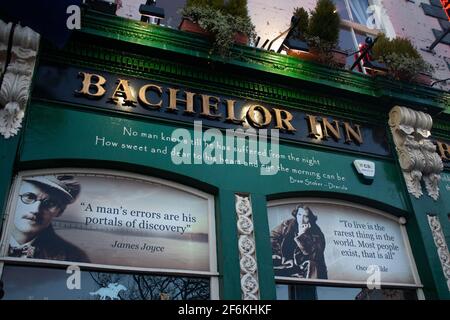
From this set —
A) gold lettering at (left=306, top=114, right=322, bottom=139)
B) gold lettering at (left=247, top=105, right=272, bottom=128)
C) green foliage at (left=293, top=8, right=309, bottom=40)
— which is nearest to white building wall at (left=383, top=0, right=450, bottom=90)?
green foliage at (left=293, top=8, right=309, bottom=40)

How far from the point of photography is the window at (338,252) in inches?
226

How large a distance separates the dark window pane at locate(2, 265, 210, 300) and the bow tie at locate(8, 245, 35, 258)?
123mm

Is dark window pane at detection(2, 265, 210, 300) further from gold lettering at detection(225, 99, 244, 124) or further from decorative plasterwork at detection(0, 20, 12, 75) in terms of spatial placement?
decorative plasterwork at detection(0, 20, 12, 75)

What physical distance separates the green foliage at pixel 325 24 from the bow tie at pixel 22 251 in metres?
5.44

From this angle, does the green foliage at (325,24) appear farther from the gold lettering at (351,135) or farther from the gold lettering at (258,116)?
the gold lettering at (258,116)

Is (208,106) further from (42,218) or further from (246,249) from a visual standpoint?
(42,218)

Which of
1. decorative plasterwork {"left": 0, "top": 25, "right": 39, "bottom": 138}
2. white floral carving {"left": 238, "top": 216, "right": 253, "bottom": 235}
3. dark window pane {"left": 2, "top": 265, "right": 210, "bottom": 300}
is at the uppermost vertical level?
decorative plasterwork {"left": 0, "top": 25, "right": 39, "bottom": 138}

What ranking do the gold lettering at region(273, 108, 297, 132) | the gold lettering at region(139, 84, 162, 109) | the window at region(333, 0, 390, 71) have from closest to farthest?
the gold lettering at region(139, 84, 162, 109) → the gold lettering at region(273, 108, 297, 132) → the window at region(333, 0, 390, 71)

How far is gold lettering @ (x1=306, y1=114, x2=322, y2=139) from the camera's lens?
676 centimetres

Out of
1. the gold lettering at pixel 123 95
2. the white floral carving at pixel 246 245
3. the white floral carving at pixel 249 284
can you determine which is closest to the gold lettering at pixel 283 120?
the white floral carving at pixel 246 245

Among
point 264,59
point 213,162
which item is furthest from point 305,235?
point 264,59

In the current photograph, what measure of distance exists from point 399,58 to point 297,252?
4071mm

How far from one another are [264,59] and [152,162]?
2.49 meters

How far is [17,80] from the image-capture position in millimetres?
5188
